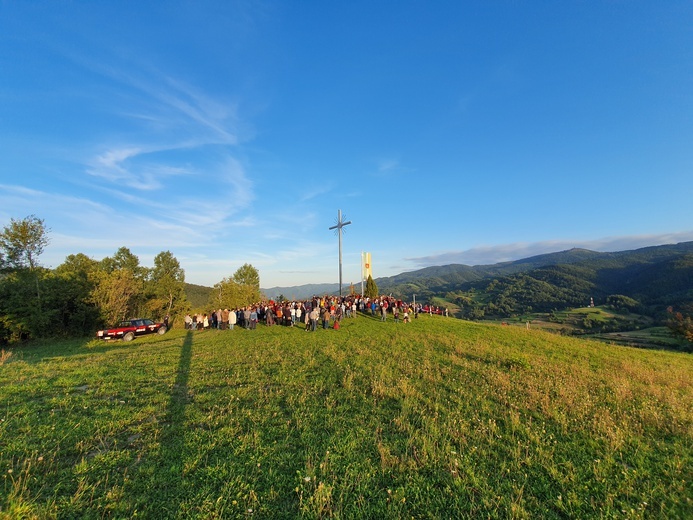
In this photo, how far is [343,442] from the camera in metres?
5.53

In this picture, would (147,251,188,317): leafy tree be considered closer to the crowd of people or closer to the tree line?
the tree line

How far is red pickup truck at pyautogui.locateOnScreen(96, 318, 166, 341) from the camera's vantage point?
21.5 meters

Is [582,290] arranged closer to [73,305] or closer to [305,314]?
[305,314]

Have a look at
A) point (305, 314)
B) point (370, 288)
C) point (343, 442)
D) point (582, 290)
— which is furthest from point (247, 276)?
point (582, 290)

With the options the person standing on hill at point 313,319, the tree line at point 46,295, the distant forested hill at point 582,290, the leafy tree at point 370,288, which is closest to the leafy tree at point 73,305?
the tree line at point 46,295

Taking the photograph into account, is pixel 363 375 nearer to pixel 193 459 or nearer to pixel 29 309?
pixel 193 459

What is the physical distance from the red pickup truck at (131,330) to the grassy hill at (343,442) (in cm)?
1154

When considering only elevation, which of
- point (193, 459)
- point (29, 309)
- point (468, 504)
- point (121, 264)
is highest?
point (121, 264)

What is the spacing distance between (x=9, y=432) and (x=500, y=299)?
151305 mm

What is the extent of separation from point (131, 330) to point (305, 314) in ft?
43.3

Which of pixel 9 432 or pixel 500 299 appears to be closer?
pixel 9 432

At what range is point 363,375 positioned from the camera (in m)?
10.0

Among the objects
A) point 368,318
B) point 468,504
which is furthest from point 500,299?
point 468,504

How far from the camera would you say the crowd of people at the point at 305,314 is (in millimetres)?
22234
